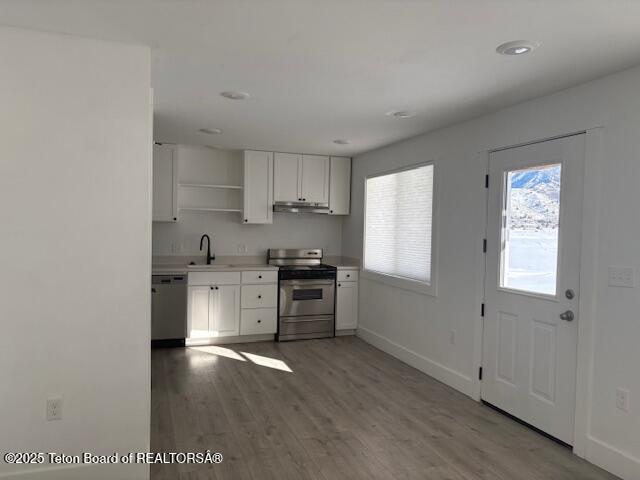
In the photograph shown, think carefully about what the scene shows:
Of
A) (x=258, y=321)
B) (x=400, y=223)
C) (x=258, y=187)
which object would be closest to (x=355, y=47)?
(x=400, y=223)

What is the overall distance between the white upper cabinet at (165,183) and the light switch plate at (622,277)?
14.7ft

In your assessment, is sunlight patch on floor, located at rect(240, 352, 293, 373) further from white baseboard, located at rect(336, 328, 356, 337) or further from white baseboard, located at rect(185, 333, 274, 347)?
white baseboard, located at rect(336, 328, 356, 337)

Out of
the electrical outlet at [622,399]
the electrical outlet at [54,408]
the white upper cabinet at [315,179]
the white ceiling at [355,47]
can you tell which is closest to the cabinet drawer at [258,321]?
the white upper cabinet at [315,179]

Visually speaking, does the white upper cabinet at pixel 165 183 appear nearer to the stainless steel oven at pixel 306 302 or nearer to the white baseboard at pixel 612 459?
the stainless steel oven at pixel 306 302

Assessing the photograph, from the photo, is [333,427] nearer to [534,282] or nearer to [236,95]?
[534,282]

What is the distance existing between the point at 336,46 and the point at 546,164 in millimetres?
1757

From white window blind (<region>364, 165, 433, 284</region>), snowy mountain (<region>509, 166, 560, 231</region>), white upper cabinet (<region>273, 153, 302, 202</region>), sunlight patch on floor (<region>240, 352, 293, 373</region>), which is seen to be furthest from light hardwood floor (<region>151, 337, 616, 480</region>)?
white upper cabinet (<region>273, 153, 302, 202</region>)

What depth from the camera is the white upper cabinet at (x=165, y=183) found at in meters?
5.39

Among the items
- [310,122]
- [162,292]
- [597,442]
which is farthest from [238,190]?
[597,442]

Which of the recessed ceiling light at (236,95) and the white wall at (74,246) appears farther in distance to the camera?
the recessed ceiling light at (236,95)

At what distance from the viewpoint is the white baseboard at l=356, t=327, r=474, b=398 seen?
4.00m

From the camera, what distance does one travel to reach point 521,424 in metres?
3.37

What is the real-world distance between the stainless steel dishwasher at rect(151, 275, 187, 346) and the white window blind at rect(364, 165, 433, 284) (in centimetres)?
230

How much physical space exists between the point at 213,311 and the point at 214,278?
389 mm
